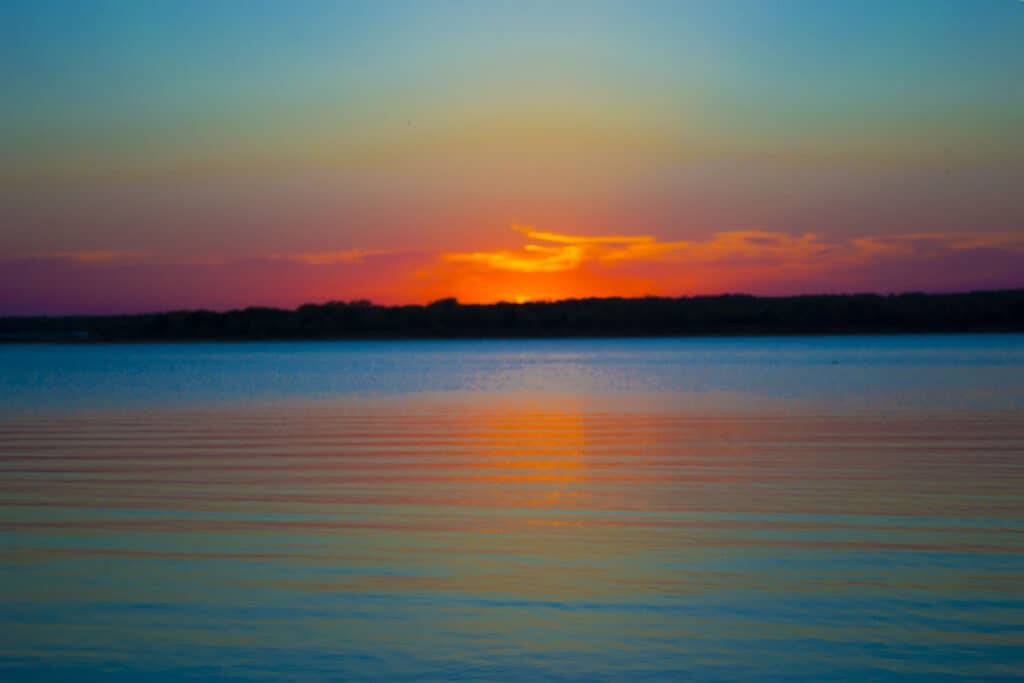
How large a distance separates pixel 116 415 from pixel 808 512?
17.5 metres

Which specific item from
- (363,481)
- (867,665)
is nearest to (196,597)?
(867,665)

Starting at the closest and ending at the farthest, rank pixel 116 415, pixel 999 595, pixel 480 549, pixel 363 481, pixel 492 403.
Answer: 1. pixel 999 595
2. pixel 480 549
3. pixel 363 481
4. pixel 116 415
5. pixel 492 403

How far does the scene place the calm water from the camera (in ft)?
19.2

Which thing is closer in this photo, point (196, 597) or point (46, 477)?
point (196, 597)

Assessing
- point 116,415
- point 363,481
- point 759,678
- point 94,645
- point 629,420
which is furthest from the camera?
point 116,415

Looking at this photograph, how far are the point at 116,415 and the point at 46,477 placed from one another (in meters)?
10.7

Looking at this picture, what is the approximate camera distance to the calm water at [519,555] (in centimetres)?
586

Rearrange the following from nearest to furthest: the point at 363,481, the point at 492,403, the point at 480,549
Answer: the point at 480,549 → the point at 363,481 → the point at 492,403

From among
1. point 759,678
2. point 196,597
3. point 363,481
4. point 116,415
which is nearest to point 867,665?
point 759,678

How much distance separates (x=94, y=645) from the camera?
613 cm

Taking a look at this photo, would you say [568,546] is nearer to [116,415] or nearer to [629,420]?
[629,420]

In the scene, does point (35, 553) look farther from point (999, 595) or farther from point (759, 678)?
point (999, 595)

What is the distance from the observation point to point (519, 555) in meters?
8.26

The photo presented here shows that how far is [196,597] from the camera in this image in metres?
7.12
